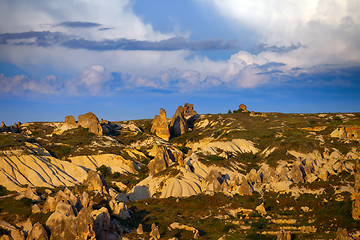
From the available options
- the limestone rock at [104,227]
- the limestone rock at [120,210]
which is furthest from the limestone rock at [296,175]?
the limestone rock at [104,227]

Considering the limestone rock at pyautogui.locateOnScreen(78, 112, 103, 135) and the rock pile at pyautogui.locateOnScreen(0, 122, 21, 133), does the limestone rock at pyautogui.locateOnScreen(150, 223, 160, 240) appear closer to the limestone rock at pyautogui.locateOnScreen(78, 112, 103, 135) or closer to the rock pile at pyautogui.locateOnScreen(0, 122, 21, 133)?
the limestone rock at pyautogui.locateOnScreen(78, 112, 103, 135)

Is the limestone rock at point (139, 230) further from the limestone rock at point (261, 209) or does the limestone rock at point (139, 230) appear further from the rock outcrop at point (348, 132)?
the rock outcrop at point (348, 132)

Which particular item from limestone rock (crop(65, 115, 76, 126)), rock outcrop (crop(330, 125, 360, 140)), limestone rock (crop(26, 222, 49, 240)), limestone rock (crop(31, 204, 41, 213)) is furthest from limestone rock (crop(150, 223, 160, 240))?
limestone rock (crop(65, 115, 76, 126))

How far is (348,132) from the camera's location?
12925 centimetres

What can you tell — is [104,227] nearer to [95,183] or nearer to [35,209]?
[35,209]

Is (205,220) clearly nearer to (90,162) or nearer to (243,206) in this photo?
(243,206)

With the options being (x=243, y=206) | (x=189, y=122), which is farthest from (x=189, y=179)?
(x=189, y=122)

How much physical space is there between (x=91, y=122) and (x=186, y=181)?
79.9m

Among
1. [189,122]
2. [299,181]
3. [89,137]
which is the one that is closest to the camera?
[299,181]

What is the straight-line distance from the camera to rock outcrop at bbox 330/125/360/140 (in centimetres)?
12626

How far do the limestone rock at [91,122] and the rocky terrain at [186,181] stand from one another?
15.1 inches

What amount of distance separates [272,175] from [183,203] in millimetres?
24530

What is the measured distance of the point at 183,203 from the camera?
3046 inches

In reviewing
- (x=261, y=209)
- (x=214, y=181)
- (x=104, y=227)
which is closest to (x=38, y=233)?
(x=104, y=227)
